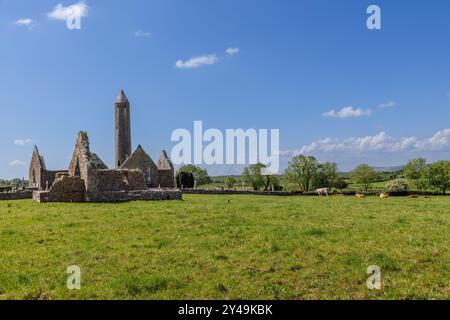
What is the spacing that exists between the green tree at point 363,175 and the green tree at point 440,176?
26.4 m

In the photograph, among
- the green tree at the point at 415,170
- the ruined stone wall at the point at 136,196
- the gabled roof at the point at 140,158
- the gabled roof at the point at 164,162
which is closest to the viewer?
the ruined stone wall at the point at 136,196

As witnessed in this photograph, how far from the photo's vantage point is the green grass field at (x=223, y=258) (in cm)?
848

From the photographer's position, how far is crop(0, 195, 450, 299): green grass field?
848 centimetres

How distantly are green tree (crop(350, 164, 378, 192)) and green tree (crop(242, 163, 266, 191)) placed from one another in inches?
1066

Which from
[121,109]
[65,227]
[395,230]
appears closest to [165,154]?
[121,109]

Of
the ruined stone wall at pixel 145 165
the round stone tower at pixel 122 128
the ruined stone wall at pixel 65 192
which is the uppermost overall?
the round stone tower at pixel 122 128

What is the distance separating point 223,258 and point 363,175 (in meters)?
103

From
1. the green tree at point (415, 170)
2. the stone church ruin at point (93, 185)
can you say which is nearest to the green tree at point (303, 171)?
the green tree at point (415, 170)

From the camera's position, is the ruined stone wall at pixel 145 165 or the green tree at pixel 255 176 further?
the green tree at pixel 255 176

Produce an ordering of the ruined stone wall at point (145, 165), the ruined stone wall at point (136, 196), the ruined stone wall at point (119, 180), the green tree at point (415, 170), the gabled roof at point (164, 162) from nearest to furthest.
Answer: the ruined stone wall at point (136, 196) < the ruined stone wall at point (119, 180) < the ruined stone wall at point (145, 165) < the gabled roof at point (164, 162) < the green tree at point (415, 170)

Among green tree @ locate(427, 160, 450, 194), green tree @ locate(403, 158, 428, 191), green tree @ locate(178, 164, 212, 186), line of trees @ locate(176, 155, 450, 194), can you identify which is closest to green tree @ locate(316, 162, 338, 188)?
line of trees @ locate(176, 155, 450, 194)

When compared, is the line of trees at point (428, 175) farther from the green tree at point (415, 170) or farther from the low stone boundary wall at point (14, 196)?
the low stone boundary wall at point (14, 196)

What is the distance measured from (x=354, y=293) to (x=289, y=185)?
312 ft
